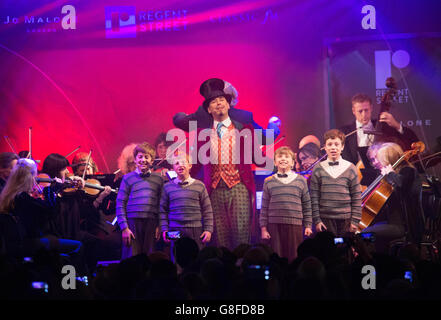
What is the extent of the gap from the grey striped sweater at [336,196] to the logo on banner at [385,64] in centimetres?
202

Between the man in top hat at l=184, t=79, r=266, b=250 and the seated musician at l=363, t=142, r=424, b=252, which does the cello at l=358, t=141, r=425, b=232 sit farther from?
the man in top hat at l=184, t=79, r=266, b=250

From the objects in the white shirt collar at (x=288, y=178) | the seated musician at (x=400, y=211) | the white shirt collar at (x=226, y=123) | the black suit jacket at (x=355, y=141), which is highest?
the white shirt collar at (x=226, y=123)

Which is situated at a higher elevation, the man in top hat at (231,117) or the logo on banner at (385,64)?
the logo on banner at (385,64)

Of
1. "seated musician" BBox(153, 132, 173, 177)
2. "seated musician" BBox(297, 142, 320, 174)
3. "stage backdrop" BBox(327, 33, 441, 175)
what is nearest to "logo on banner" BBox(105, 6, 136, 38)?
"seated musician" BBox(153, 132, 173, 177)

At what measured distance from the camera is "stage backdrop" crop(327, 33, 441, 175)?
6.46 metres

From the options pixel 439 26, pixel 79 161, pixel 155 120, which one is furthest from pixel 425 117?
pixel 79 161

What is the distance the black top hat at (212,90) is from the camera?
5320 mm

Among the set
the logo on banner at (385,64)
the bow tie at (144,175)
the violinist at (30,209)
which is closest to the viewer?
the violinist at (30,209)

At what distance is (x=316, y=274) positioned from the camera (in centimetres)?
249

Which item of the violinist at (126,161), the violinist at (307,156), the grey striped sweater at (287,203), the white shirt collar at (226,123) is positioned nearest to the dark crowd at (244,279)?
the grey striped sweater at (287,203)

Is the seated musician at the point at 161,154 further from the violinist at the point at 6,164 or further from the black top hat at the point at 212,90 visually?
the violinist at the point at 6,164

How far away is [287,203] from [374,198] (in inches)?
48.9

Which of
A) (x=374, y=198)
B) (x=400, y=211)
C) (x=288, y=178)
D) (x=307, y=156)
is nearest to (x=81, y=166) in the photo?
(x=288, y=178)
